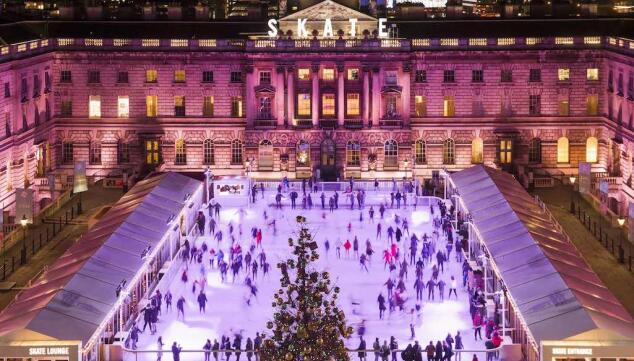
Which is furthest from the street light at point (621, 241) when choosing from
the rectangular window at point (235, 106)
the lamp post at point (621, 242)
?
the rectangular window at point (235, 106)

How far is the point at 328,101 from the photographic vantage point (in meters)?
135

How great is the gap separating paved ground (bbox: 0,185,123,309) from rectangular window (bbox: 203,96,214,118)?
1300 cm

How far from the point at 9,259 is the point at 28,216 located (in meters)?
6.67

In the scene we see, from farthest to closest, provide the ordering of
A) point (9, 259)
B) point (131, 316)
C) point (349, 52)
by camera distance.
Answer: point (349, 52) < point (9, 259) < point (131, 316)

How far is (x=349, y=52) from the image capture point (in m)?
134

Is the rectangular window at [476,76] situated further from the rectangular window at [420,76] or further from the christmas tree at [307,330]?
the christmas tree at [307,330]

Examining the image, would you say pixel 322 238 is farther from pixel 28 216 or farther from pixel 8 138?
pixel 8 138

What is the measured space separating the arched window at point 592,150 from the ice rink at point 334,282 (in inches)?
1031

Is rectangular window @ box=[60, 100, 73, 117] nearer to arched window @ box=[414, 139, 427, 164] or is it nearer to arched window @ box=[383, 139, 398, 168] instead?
arched window @ box=[383, 139, 398, 168]

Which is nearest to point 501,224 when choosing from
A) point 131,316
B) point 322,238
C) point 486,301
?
point 486,301

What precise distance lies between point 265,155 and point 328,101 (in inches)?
311

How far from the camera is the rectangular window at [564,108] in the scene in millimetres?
134875

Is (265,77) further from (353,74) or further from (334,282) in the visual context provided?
(334,282)

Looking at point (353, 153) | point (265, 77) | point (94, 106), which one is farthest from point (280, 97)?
point (94, 106)
